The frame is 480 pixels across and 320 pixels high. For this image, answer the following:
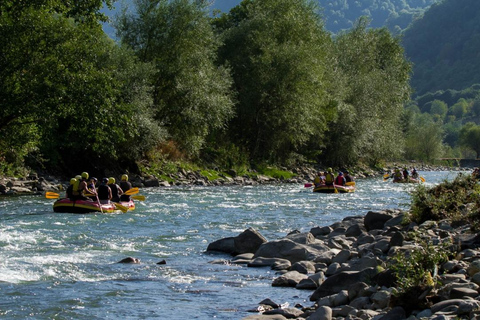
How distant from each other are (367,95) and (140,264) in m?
38.9

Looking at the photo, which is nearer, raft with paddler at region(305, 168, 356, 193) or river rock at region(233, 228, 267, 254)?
river rock at region(233, 228, 267, 254)

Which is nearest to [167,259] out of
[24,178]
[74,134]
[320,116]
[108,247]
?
[108,247]

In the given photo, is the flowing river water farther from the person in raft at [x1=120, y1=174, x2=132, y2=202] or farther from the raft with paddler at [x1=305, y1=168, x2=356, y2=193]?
the raft with paddler at [x1=305, y1=168, x2=356, y2=193]

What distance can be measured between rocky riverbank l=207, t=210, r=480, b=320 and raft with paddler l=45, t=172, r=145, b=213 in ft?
25.4

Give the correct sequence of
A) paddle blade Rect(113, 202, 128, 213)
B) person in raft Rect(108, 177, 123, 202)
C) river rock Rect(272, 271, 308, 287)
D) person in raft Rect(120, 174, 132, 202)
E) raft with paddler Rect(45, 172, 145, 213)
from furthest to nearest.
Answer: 1. person in raft Rect(108, 177, 123, 202)
2. person in raft Rect(120, 174, 132, 202)
3. paddle blade Rect(113, 202, 128, 213)
4. raft with paddler Rect(45, 172, 145, 213)
5. river rock Rect(272, 271, 308, 287)

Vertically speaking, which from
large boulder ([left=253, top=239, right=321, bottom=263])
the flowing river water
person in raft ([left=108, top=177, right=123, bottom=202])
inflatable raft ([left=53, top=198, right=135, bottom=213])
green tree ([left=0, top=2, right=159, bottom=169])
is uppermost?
green tree ([left=0, top=2, right=159, bottom=169])

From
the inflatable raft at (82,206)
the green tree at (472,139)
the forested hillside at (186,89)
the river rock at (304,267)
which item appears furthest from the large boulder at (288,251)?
the green tree at (472,139)

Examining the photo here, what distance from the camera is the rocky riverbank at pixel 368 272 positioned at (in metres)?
6.90

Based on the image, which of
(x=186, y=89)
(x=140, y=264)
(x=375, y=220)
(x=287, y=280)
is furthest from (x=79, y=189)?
(x=186, y=89)

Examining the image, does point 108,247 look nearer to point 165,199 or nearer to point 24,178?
point 165,199

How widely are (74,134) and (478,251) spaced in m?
24.6

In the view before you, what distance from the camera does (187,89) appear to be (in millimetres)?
35594

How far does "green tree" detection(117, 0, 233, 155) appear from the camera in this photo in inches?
1403

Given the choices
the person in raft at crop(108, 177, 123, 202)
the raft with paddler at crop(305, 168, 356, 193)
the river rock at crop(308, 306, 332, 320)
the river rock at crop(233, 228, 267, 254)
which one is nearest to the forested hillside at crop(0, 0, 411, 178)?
the person in raft at crop(108, 177, 123, 202)
